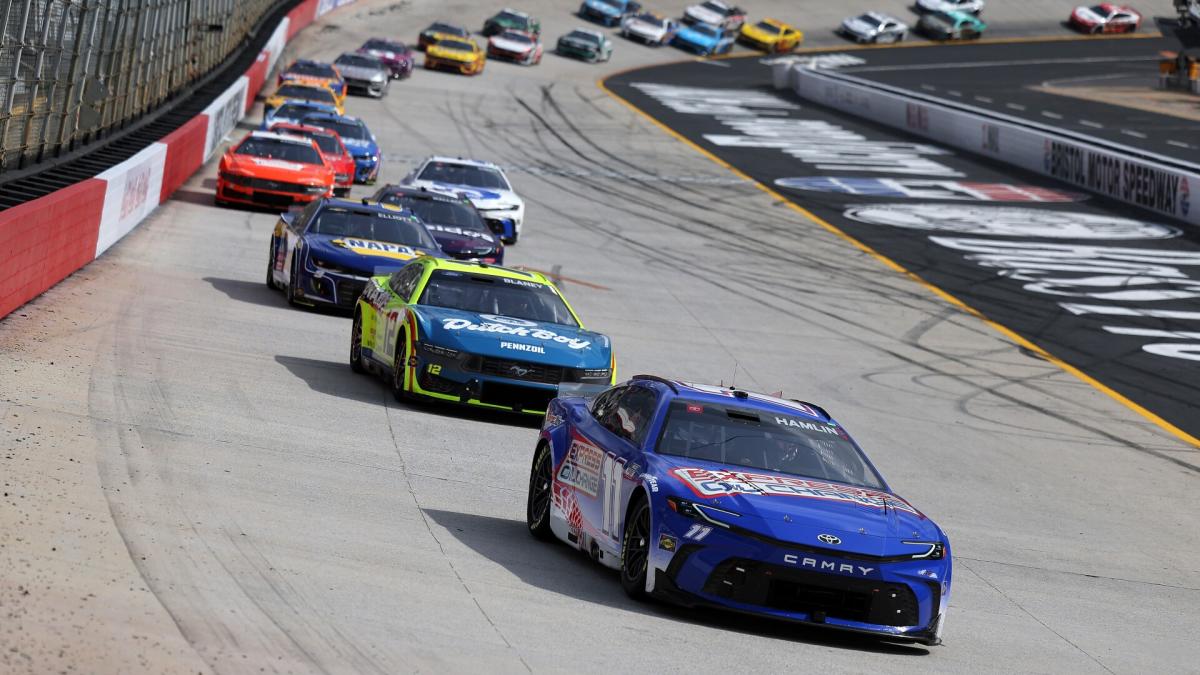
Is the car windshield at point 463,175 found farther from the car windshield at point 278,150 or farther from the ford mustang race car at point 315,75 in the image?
the ford mustang race car at point 315,75

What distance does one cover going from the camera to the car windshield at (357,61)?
49.4 m

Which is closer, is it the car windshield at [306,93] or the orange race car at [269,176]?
the orange race car at [269,176]

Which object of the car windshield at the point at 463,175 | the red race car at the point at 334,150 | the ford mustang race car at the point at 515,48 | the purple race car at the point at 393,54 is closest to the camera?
the car windshield at the point at 463,175

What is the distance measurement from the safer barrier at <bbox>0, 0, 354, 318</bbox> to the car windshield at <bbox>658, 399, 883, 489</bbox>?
7.40 m

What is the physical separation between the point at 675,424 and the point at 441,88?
4462 centimetres

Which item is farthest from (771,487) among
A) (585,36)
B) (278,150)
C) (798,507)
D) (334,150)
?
(585,36)

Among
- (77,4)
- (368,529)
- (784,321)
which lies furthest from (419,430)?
(784,321)

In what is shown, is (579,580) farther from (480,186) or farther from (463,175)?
(463,175)

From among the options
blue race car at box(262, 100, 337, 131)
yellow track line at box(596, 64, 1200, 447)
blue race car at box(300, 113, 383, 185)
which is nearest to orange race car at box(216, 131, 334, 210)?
blue race car at box(300, 113, 383, 185)

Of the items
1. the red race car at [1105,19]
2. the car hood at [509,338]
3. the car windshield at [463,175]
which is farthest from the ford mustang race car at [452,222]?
the red race car at [1105,19]

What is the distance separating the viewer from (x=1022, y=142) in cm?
4322

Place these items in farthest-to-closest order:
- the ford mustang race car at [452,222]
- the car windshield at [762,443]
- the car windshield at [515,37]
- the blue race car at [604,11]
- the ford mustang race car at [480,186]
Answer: the blue race car at [604,11] → the car windshield at [515,37] → the ford mustang race car at [480,186] → the ford mustang race car at [452,222] → the car windshield at [762,443]

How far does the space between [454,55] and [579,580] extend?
4829 centimetres

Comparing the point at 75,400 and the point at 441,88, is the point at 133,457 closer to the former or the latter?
the point at 75,400
